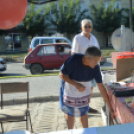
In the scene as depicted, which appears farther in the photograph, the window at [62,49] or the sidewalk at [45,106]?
the window at [62,49]

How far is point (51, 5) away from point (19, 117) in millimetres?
25183

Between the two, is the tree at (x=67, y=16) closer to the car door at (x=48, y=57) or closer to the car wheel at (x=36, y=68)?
the car door at (x=48, y=57)

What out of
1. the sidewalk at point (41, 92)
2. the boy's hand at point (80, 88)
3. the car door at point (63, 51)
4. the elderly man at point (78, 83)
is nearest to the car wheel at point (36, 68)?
the car door at point (63, 51)

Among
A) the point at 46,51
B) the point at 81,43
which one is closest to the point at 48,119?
the point at 81,43

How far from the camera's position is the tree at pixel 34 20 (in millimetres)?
26000

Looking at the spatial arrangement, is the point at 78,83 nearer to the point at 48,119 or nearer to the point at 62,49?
the point at 48,119

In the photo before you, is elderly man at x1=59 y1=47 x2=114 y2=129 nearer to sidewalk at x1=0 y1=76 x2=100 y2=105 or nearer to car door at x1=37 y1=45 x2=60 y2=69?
sidewalk at x1=0 y1=76 x2=100 y2=105

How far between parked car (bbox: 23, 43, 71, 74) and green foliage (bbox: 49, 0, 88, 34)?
1661 centimetres

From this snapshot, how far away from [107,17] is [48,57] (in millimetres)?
19104

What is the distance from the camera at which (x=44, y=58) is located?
1034cm

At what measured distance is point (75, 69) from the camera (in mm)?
2584

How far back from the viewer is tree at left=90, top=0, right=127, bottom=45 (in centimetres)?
2742

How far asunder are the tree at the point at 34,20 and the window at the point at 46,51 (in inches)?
642

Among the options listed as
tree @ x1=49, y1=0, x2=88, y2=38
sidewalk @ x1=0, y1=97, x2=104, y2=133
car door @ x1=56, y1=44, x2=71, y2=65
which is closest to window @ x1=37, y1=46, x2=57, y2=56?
car door @ x1=56, y1=44, x2=71, y2=65
